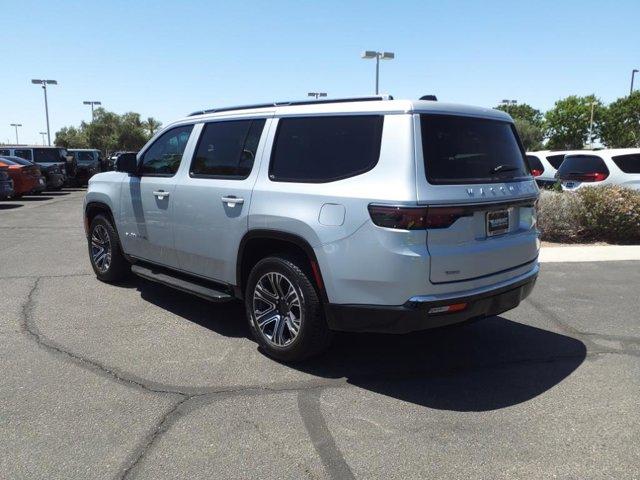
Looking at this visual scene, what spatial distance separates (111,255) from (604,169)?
10.3 meters

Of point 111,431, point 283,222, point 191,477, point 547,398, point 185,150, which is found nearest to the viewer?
point 191,477

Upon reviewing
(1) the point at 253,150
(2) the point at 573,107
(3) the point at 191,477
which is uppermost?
(2) the point at 573,107

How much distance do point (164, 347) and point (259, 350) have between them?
0.81 metres

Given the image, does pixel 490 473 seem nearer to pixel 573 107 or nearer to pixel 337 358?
pixel 337 358

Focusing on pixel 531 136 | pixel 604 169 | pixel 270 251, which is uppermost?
pixel 531 136

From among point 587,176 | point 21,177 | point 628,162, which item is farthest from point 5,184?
point 628,162

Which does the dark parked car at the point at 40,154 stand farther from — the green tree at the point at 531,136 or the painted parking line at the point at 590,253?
the green tree at the point at 531,136

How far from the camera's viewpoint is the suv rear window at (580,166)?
11766 millimetres

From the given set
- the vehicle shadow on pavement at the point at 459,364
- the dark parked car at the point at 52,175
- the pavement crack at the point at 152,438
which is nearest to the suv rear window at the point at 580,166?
the vehicle shadow on pavement at the point at 459,364

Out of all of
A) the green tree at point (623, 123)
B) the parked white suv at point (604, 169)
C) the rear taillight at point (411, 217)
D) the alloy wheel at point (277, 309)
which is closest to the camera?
the rear taillight at point (411, 217)

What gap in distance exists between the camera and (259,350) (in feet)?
14.8

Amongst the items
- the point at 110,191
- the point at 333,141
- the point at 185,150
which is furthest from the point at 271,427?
the point at 110,191

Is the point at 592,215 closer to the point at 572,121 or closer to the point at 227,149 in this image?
the point at 227,149

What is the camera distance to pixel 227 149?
4707mm
